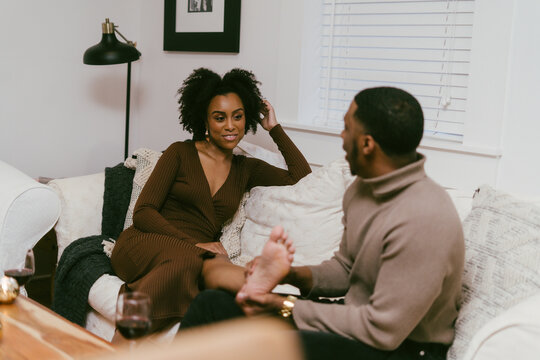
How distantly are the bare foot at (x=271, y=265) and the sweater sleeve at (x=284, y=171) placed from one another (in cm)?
104

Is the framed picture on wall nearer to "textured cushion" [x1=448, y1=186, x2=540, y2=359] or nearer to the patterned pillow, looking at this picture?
the patterned pillow

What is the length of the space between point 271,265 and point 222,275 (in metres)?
0.45

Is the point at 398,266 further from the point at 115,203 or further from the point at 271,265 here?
the point at 115,203

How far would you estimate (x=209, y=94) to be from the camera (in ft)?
8.16

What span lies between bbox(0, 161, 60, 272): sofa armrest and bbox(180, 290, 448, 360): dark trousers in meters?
1.02

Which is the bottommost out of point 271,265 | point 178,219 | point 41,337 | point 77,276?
point 77,276

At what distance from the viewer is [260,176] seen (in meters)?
2.56

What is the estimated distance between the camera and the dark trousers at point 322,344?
1361 millimetres

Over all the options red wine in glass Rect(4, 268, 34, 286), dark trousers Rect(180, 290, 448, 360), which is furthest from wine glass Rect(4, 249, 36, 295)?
dark trousers Rect(180, 290, 448, 360)

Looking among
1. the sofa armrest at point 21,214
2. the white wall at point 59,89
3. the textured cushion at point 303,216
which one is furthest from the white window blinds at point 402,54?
the white wall at point 59,89

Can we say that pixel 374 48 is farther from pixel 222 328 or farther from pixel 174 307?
pixel 222 328

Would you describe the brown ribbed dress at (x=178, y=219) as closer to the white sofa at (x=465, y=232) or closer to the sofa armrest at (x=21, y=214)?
the white sofa at (x=465, y=232)

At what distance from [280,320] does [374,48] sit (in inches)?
59.1

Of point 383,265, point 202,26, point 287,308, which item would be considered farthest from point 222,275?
point 202,26
